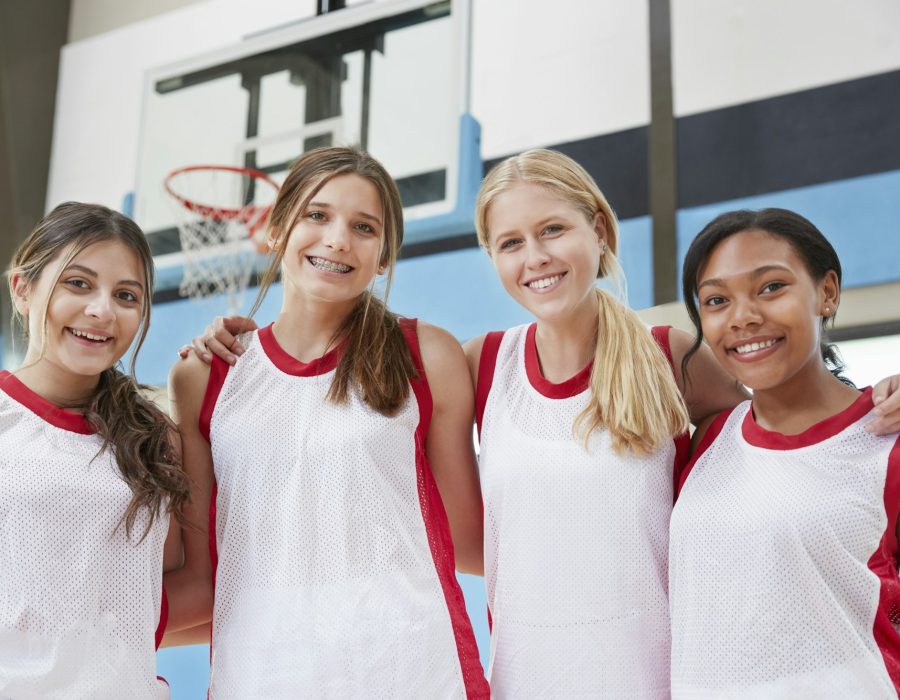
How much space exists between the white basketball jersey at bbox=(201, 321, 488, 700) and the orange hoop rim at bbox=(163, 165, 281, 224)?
3705 millimetres

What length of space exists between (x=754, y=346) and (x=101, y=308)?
1.18 metres

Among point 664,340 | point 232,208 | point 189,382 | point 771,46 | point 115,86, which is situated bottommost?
point 189,382

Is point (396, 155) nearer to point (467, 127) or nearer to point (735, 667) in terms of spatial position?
point (467, 127)

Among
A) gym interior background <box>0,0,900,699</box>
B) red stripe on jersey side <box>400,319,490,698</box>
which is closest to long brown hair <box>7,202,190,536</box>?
red stripe on jersey side <box>400,319,490,698</box>

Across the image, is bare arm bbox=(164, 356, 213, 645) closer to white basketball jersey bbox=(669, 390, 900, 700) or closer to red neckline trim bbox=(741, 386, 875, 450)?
white basketball jersey bbox=(669, 390, 900, 700)

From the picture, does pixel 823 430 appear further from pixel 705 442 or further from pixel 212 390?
pixel 212 390

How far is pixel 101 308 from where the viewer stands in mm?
1828

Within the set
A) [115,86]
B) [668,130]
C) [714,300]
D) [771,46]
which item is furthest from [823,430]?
[115,86]

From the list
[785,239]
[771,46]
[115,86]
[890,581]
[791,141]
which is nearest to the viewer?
[890,581]

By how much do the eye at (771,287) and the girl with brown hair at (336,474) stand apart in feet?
2.03

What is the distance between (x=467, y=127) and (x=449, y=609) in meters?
3.86

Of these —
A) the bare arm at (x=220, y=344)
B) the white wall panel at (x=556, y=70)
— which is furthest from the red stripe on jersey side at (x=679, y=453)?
the white wall panel at (x=556, y=70)

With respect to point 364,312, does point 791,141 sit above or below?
above

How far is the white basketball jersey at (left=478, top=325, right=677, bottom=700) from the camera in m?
1.78
